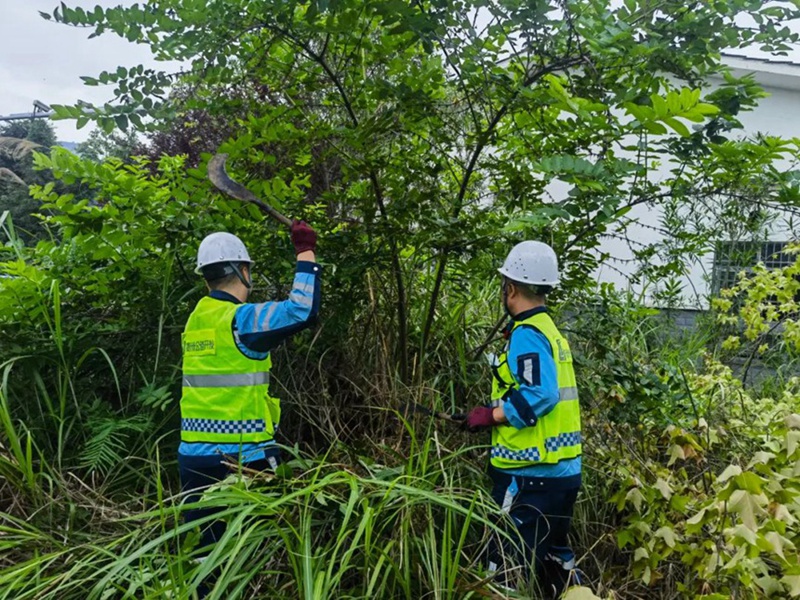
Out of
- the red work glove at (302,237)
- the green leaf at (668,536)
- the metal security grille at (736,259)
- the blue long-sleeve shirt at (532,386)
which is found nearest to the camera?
the green leaf at (668,536)

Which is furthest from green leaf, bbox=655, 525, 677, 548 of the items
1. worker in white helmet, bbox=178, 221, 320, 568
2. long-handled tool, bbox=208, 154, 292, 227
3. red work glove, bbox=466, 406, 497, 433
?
long-handled tool, bbox=208, 154, 292, 227

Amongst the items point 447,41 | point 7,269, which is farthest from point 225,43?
point 7,269

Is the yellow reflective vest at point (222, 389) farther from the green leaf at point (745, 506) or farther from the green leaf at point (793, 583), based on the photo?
the green leaf at point (793, 583)

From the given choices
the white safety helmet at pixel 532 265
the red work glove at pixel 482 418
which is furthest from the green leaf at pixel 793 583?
the white safety helmet at pixel 532 265

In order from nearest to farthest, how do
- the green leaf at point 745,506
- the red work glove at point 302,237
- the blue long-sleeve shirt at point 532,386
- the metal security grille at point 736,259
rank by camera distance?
the green leaf at point 745,506, the blue long-sleeve shirt at point 532,386, the red work glove at point 302,237, the metal security grille at point 736,259

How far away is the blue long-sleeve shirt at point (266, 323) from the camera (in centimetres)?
255

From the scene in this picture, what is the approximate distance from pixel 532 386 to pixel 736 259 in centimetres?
446

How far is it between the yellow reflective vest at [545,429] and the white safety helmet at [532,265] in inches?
6.0

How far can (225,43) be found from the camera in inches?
103

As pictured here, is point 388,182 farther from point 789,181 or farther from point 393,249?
point 789,181

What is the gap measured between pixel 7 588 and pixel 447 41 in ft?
8.07

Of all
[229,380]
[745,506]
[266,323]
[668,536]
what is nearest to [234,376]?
[229,380]

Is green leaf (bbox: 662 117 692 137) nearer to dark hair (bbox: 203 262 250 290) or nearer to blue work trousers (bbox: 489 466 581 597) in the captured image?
blue work trousers (bbox: 489 466 581 597)

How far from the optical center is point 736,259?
5980 mm
